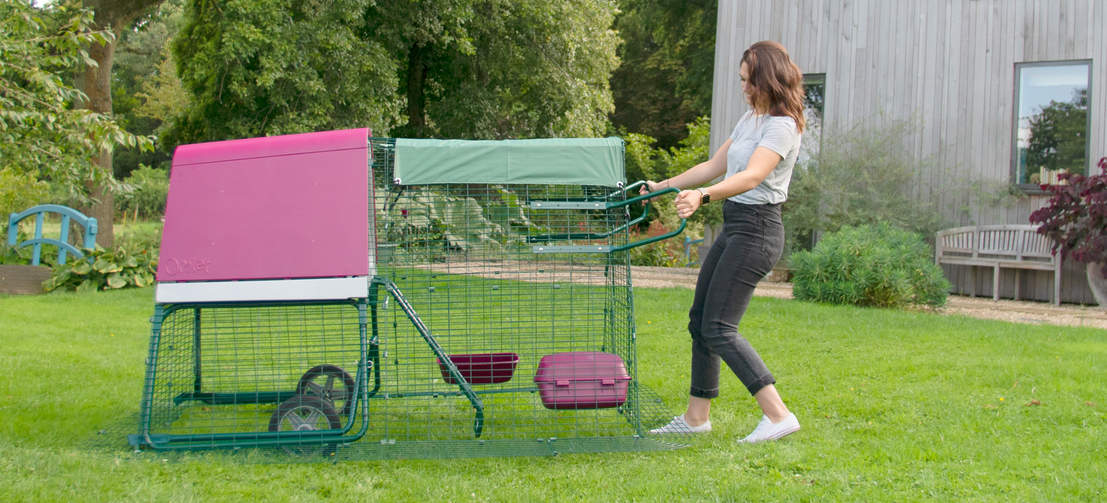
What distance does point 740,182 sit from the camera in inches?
143

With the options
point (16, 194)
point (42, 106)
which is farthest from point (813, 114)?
point (16, 194)

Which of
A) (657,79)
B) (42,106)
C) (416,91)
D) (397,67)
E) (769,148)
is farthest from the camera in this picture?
(657,79)

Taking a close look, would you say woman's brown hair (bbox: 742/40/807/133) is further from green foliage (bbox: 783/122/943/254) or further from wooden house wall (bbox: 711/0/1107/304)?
wooden house wall (bbox: 711/0/1107/304)

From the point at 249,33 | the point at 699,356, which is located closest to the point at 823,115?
the point at 249,33

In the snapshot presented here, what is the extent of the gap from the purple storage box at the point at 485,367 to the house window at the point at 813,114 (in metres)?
8.21

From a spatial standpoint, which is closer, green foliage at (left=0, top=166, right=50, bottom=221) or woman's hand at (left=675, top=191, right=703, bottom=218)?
woman's hand at (left=675, top=191, right=703, bottom=218)

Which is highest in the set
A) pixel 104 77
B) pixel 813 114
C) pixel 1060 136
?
pixel 104 77

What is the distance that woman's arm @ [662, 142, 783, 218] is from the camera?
11.3 ft

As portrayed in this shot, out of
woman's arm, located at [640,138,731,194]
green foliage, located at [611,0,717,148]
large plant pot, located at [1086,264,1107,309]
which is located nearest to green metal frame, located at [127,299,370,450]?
woman's arm, located at [640,138,731,194]

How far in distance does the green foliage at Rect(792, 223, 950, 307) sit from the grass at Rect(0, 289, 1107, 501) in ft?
5.95

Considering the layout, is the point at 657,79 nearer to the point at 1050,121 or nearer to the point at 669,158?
the point at 669,158

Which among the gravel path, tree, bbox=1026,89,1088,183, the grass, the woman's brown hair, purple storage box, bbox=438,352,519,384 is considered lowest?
the grass

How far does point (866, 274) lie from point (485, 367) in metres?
5.40

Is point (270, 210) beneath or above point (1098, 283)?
above
